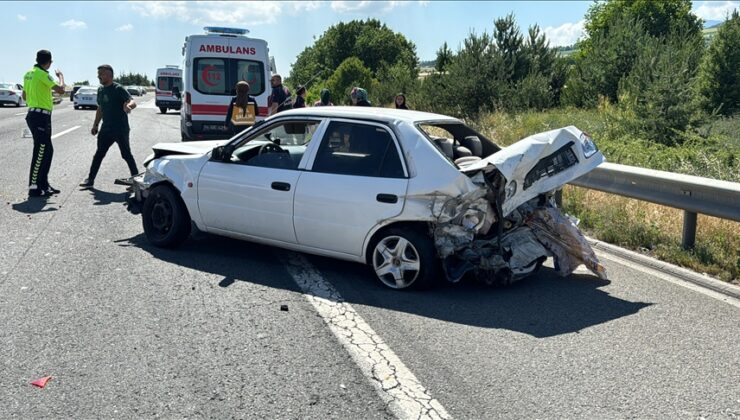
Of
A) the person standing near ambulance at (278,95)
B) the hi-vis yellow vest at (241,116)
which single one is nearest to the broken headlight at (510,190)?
the hi-vis yellow vest at (241,116)

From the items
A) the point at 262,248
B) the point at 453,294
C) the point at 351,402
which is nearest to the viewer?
the point at 351,402

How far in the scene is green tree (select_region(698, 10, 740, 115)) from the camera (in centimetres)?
2356

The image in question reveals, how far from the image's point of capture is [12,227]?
331 inches

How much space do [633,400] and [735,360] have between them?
1.09 m

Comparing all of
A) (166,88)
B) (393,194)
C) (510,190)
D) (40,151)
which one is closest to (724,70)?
(510,190)

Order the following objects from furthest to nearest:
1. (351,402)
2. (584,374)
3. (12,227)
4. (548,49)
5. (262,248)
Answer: (548,49), (12,227), (262,248), (584,374), (351,402)

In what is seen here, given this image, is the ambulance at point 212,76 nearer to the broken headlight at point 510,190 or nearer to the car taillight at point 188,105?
the car taillight at point 188,105

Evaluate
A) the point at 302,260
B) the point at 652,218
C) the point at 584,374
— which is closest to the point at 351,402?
the point at 584,374

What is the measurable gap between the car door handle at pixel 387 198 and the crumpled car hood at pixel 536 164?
62cm

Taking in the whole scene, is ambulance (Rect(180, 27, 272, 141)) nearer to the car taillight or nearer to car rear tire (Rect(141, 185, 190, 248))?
the car taillight

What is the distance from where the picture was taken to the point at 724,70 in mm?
23891

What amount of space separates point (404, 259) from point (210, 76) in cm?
1102

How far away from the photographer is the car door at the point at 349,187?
244 inches

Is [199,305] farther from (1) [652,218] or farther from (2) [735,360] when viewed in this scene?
(1) [652,218]
